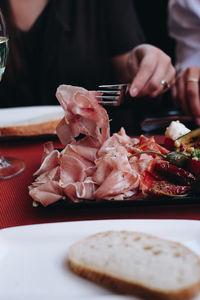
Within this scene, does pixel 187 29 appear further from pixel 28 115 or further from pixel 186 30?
pixel 28 115

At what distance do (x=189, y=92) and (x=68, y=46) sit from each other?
2.84 feet

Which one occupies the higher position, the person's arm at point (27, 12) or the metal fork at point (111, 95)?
the person's arm at point (27, 12)

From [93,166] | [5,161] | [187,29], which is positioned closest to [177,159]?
[93,166]

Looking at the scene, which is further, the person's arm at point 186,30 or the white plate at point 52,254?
the person's arm at point 186,30

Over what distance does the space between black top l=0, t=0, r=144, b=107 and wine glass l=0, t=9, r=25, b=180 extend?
1035mm

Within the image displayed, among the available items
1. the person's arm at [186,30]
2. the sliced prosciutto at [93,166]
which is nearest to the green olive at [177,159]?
the sliced prosciutto at [93,166]

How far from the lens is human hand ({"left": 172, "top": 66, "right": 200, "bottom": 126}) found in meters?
1.58

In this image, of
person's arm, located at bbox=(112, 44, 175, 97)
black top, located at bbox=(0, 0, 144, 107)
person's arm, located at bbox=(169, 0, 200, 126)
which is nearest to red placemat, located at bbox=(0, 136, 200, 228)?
person's arm, located at bbox=(112, 44, 175, 97)

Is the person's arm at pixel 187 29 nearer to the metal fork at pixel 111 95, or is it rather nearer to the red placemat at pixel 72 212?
the metal fork at pixel 111 95

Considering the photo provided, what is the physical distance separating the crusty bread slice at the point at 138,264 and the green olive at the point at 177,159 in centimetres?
33

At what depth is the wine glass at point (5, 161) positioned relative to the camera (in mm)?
965

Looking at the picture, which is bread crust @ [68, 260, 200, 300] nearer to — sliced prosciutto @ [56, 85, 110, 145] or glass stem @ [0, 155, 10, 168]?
sliced prosciutto @ [56, 85, 110, 145]

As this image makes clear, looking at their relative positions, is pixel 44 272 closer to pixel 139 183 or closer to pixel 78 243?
pixel 78 243

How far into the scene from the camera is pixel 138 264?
50cm
